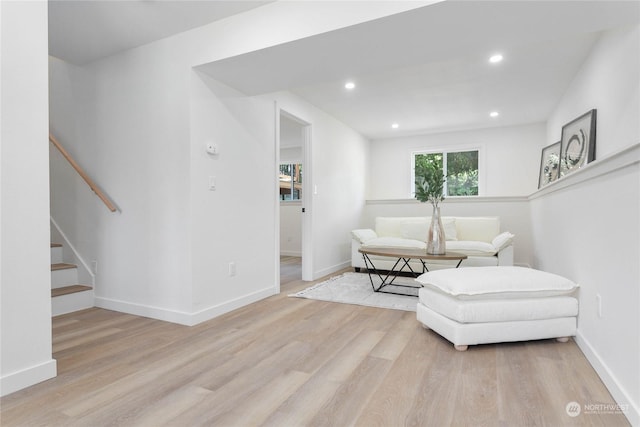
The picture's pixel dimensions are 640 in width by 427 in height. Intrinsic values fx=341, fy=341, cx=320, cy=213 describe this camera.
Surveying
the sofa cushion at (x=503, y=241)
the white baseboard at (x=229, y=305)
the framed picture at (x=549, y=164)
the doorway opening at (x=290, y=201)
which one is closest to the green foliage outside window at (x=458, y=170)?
the framed picture at (x=549, y=164)

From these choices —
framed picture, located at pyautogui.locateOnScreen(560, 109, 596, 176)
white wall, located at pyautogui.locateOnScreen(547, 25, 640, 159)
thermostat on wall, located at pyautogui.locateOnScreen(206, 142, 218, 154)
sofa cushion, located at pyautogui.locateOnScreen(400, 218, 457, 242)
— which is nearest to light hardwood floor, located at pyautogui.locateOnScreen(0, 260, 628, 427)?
white wall, located at pyautogui.locateOnScreen(547, 25, 640, 159)

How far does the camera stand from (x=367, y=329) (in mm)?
2590

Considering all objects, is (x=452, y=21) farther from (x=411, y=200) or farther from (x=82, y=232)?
(x=411, y=200)

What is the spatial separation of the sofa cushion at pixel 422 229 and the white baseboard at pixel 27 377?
4.22 m

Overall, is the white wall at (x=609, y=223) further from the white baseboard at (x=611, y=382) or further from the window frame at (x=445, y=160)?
the window frame at (x=445, y=160)

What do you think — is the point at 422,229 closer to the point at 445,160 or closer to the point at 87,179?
the point at 445,160

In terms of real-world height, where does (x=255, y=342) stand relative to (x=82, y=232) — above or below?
below

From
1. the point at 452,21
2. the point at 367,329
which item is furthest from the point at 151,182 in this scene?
the point at 452,21

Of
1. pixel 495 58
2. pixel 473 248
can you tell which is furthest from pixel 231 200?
pixel 473 248

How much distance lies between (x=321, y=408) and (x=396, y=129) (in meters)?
5.13

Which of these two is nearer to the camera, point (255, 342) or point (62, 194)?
point (255, 342)

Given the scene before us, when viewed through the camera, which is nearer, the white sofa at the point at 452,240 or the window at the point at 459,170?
the white sofa at the point at 452,240

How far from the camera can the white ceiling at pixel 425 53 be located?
1963mm

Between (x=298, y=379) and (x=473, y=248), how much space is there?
→ 328cm
